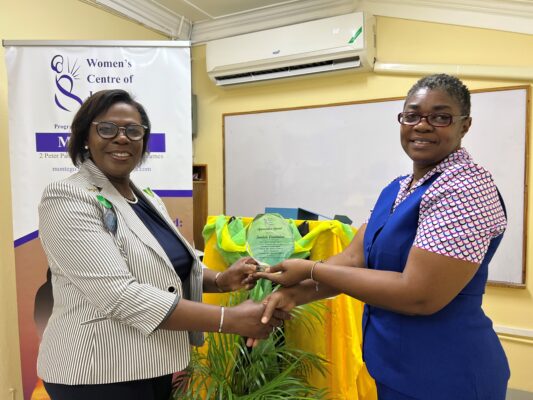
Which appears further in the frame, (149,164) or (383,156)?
(383,156)

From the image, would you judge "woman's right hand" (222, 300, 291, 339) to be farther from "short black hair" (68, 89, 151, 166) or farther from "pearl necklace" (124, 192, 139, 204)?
"short black hair" (68, 89, 151, 166)

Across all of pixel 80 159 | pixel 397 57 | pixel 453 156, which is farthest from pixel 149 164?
pixel 397 57

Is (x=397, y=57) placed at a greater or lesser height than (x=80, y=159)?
greater

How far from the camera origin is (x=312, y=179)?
10.4ft

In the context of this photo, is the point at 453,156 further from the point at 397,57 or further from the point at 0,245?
the point at 0,245

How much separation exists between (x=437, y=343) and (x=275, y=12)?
2.80 metres

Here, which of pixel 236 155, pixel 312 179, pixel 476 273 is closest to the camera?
pixel 476 273

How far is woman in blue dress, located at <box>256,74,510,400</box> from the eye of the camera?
3.07ft

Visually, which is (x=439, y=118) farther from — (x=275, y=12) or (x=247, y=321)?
(x=275, y=12)

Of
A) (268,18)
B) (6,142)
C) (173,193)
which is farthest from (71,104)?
(268,18)

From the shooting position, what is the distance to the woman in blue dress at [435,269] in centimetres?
94

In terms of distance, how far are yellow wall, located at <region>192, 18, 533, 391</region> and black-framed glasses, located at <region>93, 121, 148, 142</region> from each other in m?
2.05

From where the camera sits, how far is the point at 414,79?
2795mm

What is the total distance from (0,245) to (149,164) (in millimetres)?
1030
